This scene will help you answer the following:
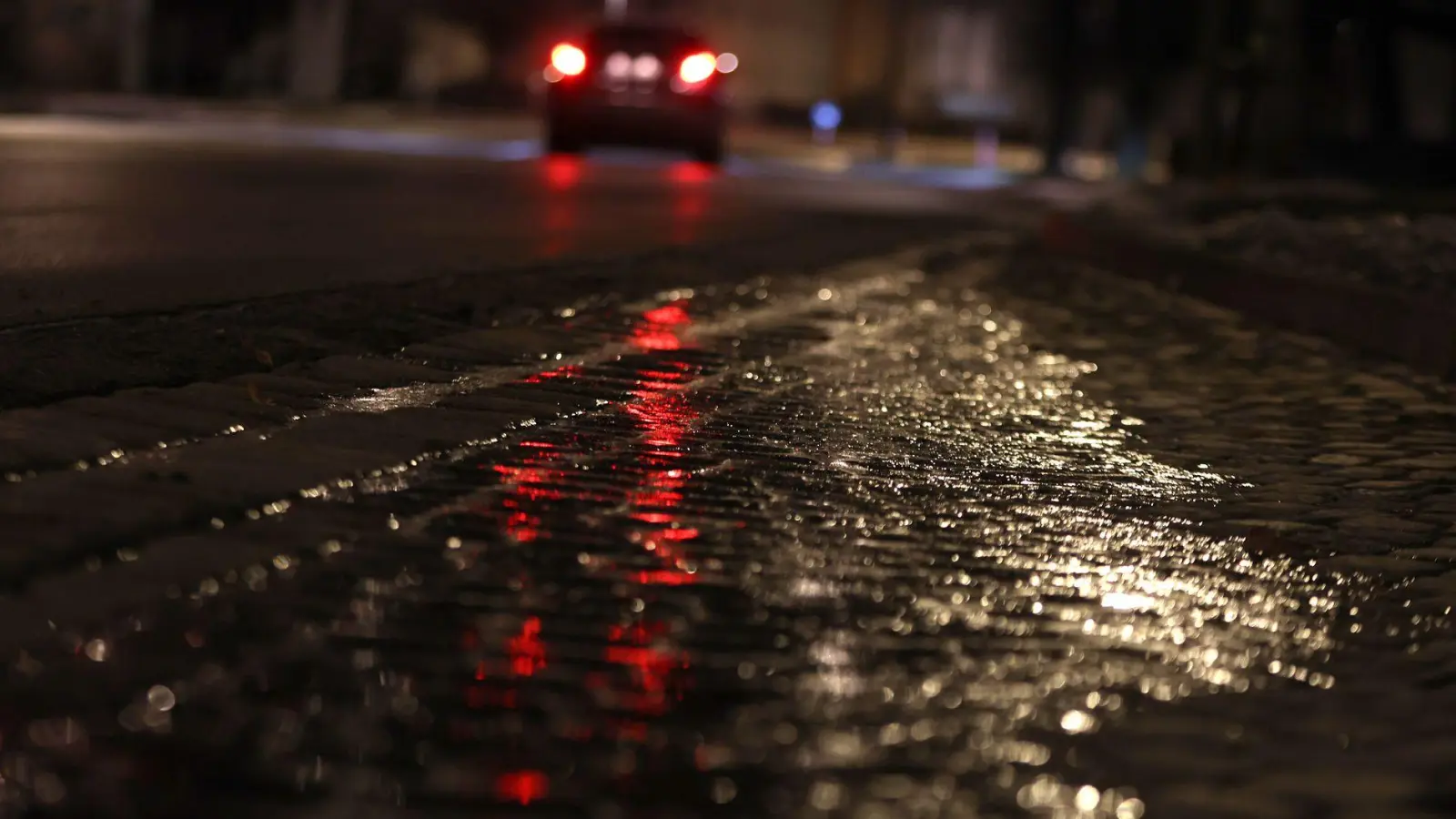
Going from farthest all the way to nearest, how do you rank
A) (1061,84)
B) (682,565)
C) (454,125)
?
(454,125)
(1061,84)
(682,565)

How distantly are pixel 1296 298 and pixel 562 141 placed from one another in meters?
12.8

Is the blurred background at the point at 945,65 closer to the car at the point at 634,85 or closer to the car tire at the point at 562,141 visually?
the car at the point at 634,85

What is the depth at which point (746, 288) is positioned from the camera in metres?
10.3

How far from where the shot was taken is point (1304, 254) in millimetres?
11969

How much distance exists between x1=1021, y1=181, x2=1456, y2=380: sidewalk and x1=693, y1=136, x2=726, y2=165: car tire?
5408mm

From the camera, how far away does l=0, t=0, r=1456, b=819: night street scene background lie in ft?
10.4

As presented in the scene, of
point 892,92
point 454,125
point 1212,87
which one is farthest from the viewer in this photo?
point 892,92

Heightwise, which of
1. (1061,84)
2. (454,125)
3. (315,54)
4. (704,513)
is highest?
(1061,84)

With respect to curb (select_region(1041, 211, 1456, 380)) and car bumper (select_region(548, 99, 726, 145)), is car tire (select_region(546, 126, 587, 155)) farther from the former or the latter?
curb (select_region(1041, 211, 1456, 380))

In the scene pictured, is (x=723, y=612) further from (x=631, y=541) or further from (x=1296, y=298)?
(x=1296, y=298)

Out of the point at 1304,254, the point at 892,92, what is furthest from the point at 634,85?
the point at 892,92

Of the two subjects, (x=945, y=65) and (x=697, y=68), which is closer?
(x=697, y=68)

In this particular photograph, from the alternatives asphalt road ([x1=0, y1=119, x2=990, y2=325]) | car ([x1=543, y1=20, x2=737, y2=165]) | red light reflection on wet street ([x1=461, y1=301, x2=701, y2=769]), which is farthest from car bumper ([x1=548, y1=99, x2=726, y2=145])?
red light reflection on wet street ([x1=461, y1=301, x2=701, y2=769])

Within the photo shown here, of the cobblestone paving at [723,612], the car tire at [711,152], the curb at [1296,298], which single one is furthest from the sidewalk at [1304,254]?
the car tire at [711,152]
